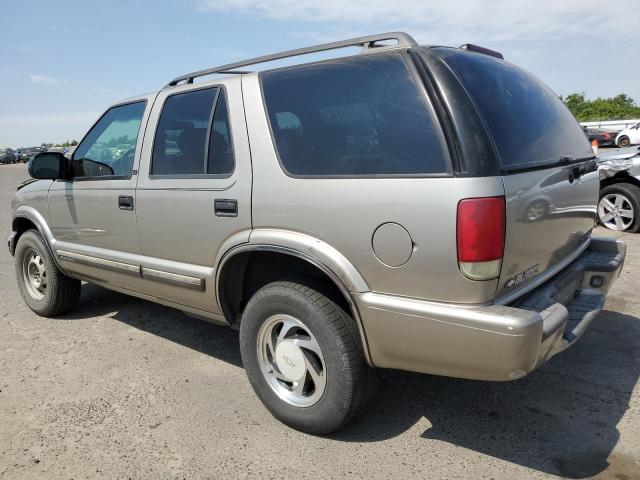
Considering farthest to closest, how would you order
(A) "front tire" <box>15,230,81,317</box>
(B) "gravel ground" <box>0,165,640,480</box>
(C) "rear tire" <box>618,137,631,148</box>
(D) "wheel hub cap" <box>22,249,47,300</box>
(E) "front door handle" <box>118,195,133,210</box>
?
(C) "rear tire" <box>618,137,631,148</box>, (D) "wheel hub cap" <box>22,249,47,300</box>, (A) "front tire" <box>15,230,81,317</box>, (E) "front door handle" <box>118,195,133,210</box>, (B) "gravel ground" <box>0,165,640,480</box>

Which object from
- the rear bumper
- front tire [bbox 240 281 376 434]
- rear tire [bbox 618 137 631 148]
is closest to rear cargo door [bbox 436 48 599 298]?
the rear bumper

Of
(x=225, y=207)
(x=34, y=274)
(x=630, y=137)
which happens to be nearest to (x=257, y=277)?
(x=225, y=207)

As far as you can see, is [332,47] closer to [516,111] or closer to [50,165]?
[516,111]

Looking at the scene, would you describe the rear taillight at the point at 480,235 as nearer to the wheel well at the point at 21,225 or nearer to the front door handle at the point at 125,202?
the front door handle at the point at 125,202

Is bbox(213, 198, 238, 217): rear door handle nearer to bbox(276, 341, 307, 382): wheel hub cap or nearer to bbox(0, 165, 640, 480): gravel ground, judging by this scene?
bbox(276, 341, 307, 382): wheel hub cap

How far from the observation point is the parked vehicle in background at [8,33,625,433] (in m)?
2.21

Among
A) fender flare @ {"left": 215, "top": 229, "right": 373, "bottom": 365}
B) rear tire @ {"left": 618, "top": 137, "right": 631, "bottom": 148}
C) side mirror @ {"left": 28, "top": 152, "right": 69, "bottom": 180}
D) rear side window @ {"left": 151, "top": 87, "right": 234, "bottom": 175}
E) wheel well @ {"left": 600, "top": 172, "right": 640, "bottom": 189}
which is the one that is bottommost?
fender flare @ {"left": 215, "top": 229, "right": 373, "bottom": 365}

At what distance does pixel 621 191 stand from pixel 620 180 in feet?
0.56

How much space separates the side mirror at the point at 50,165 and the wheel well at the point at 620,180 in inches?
267

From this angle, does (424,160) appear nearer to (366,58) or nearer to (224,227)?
(366,58)

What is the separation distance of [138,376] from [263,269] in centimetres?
128

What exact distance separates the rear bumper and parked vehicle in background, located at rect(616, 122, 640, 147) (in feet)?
84.4

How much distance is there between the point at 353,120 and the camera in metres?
2.55

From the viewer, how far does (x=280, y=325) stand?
9.68 ft
